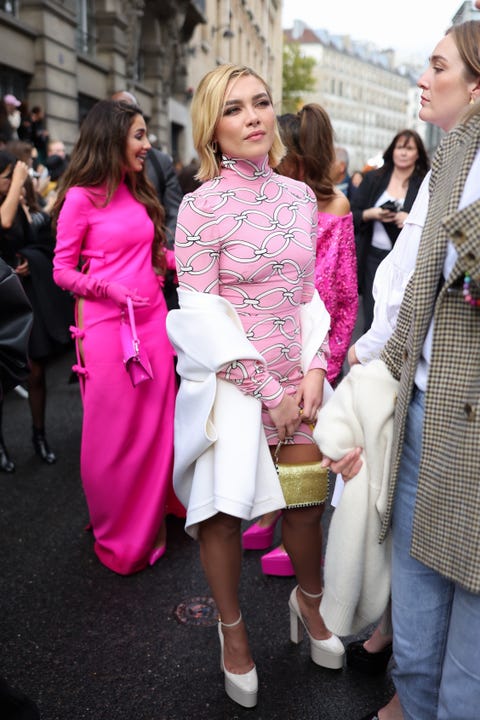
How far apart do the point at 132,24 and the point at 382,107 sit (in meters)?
125

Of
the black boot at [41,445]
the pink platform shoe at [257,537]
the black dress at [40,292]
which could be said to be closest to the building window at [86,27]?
the black dress at [40,292]

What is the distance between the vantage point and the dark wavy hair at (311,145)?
11.9 ft

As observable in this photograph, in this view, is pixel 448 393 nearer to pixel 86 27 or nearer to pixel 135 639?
pixel 135 639

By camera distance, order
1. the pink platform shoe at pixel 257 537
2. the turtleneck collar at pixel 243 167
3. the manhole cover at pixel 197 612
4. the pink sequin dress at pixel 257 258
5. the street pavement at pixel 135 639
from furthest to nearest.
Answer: the pink platform shoe at pixel 257 537 → the manhole cover at pixel 197 612 → the street pavement at pixel 135 639 → the turtleneck collar at pixel 243 167 → the pink sequin dress at pixel 257 258

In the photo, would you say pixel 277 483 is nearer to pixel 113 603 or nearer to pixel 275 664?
pixel 275 664

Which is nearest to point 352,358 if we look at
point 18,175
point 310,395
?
point 310,395

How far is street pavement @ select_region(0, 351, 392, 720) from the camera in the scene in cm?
272

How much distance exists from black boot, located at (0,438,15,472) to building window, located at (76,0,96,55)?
13.7m

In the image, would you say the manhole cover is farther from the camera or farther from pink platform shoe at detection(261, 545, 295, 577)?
the camera

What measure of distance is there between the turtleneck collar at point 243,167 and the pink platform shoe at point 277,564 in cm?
188

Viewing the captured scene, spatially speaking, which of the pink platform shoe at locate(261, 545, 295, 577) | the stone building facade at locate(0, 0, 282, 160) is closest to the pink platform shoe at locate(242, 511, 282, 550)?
the pink platform shoe at locate(261, 545, 295, 577)

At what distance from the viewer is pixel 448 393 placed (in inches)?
65.4

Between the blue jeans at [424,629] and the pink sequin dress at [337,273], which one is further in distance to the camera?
the pink sequin dress at [337,273]

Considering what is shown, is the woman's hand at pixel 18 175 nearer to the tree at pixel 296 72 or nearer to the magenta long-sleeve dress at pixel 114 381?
the magenta long-sleeve dress at pixel 114 381
